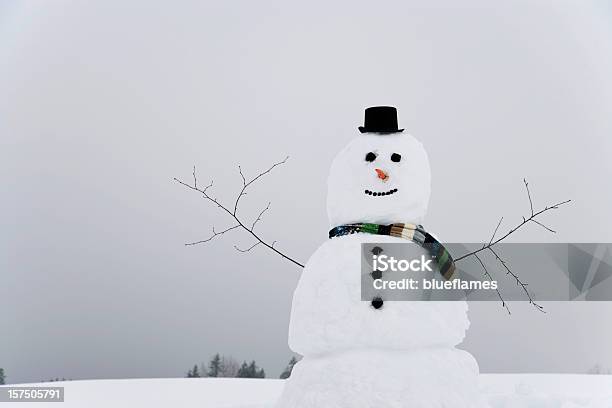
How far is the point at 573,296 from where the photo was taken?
9.78 ft

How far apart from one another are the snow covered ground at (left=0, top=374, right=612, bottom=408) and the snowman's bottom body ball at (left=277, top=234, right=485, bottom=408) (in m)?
1.70

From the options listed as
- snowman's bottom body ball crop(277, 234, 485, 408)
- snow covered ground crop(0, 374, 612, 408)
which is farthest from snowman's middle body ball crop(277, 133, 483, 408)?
snow covered ground crop(0, 374, 612, 408)

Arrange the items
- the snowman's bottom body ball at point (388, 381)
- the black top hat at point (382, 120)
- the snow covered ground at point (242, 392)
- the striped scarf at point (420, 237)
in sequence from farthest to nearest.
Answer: the snow covered ground at point (242, 392), the black top hat at point (382, 120), the striped scarf at point (420, 237), the snowman's bottom body ball at point (388, 381)

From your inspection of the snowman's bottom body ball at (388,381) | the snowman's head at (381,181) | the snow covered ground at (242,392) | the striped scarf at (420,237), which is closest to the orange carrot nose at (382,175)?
the snowman's head at (381,181)

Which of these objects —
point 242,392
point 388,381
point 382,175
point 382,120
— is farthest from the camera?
point 242,392

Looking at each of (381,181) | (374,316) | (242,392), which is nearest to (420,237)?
(381,181)

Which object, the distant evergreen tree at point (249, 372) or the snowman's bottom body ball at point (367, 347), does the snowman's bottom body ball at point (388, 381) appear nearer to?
the snowman's bottom body ball at point (367, 347)

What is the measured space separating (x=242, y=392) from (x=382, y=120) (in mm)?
2788

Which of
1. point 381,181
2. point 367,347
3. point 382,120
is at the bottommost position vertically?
point 367,347

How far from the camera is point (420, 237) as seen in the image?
2.58 metres

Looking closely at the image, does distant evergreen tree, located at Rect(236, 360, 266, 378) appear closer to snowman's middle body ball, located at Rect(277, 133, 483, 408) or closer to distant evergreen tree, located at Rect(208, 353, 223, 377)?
distant evergreen tree, located at Rect(208, 353, 223, 377)

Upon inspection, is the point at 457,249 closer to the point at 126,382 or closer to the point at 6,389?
the point at 6,389

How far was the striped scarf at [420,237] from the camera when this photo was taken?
2.57 meters

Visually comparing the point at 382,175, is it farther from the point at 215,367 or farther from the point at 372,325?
the point at 215,367
